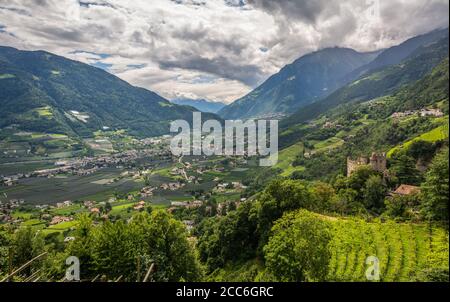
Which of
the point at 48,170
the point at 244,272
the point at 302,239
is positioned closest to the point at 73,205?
the point at 48,170

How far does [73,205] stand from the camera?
7819 cm

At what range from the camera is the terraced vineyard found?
48.5 ft

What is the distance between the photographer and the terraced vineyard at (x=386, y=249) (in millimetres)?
14789

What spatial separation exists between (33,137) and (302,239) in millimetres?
175662

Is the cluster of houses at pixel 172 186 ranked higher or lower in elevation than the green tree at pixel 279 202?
lower

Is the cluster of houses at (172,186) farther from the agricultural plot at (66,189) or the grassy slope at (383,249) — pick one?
the grassy slope at (383,249)

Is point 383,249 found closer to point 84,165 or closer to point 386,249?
point 386,249


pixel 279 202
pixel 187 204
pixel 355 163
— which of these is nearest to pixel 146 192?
pixel 187 204

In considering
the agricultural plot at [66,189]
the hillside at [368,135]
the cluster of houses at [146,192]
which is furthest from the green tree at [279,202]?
the agricultural plot at [66,189]

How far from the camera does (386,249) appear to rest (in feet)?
59.0

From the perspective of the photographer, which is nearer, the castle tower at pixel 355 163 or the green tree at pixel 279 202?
the green tree at pixel 279 202

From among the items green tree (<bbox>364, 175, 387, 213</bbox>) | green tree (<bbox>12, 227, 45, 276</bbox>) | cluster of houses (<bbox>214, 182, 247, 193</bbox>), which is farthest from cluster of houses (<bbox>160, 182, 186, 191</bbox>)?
green tree (<bbox>364, 175, 387, 213</bbox>)

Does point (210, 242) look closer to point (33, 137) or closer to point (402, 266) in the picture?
point (402, 266)
